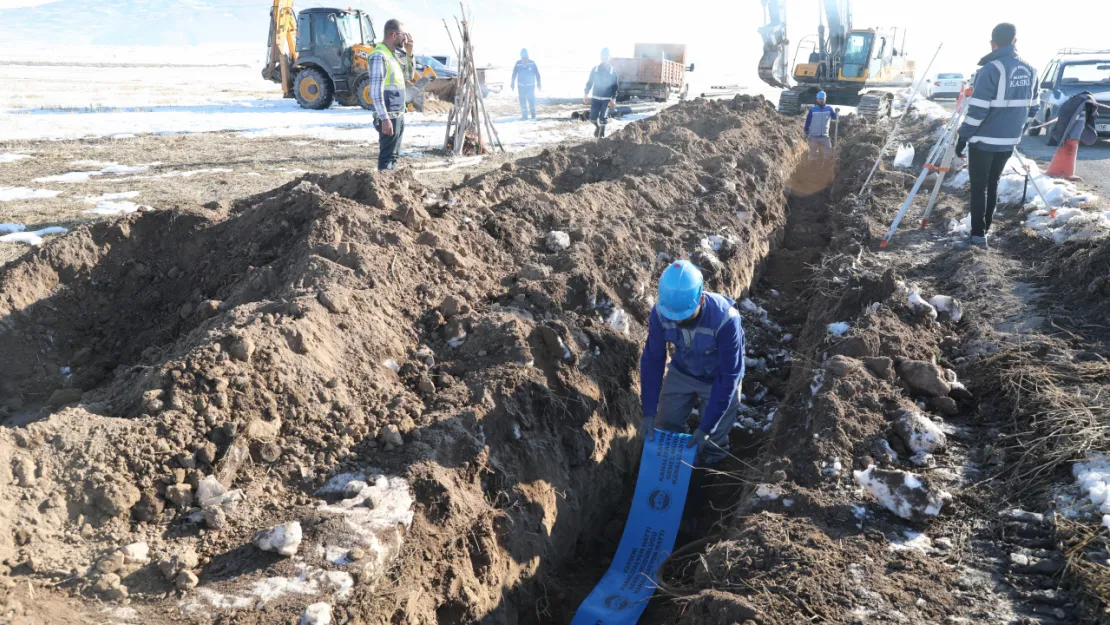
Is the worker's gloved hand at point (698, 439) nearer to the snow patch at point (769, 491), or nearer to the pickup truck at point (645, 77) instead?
the snow patch at point (769, 491)

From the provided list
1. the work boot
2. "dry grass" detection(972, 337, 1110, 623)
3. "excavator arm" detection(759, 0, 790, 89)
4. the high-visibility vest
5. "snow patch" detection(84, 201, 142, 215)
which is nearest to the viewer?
"dry grass" detection(972, 337, 1110, 623)

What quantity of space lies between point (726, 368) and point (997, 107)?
426 centimetres

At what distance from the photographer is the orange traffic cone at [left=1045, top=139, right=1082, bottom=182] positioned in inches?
401

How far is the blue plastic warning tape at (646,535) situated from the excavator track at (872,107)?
1423cm

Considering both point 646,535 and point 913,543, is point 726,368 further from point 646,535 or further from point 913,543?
point 913,543

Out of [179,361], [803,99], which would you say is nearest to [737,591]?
[179,361]

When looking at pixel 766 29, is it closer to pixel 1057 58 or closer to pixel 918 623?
pixel 1057 58

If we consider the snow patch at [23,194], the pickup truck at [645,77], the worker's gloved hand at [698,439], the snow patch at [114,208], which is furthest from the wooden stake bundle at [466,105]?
the pickup truck at [645,77]

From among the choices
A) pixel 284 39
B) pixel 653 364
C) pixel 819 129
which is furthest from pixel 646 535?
pixel 284 39

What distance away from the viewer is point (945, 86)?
28.0 m

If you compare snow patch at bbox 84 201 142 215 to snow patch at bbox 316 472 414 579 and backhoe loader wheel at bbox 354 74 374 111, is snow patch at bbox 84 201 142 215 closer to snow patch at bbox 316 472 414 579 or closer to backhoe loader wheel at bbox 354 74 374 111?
snow patch at bbox 316 472 414 579

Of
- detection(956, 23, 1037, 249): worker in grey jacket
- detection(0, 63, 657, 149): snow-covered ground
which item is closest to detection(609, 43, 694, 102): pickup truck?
detection(0, 63, 657, 149): snow-covered ground

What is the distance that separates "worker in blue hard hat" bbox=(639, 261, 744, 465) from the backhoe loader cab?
607 inches

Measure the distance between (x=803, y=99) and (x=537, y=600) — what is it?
1685cm
